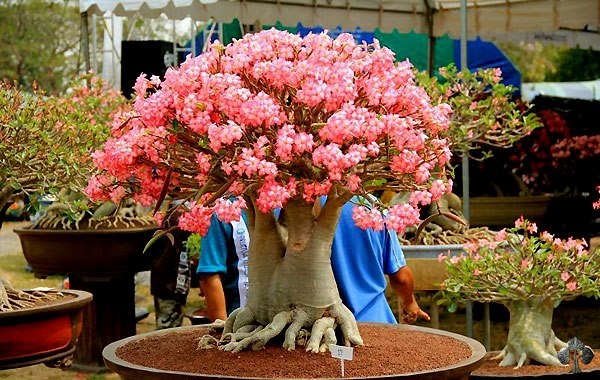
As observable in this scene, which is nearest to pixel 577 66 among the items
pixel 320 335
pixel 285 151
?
pixel 320 335

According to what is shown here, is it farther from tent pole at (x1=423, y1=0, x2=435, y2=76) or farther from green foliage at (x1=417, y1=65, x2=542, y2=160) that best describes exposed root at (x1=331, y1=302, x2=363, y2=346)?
tent pole at (x1=423, y1=0, x2=435, y2=76)

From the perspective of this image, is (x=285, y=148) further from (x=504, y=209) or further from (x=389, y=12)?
(x=389, y=12)

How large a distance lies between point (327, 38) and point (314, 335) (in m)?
0.80

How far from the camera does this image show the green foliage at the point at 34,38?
89.5ft

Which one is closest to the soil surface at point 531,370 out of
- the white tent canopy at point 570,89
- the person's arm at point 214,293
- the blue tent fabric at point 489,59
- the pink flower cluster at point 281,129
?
the person's arm at point 214,293

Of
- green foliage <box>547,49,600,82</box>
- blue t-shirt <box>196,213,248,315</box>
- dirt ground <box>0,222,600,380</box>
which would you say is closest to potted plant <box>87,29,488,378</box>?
blue t-shirt <box>196,213,248,315</box>

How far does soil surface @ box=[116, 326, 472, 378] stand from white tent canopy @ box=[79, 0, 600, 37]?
195 inches

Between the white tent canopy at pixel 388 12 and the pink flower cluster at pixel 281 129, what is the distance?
4916mm

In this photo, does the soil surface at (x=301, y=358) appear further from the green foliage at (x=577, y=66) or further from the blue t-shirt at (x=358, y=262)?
the green foliage at (x=577, y=66)

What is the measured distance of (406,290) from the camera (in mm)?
4066

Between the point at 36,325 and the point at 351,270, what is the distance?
1634 mm

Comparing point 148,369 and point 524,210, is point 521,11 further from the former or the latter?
point 148,369

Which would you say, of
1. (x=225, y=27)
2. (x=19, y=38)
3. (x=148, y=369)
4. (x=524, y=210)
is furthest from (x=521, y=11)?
(x=19, y=38)

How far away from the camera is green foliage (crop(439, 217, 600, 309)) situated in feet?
14.5
